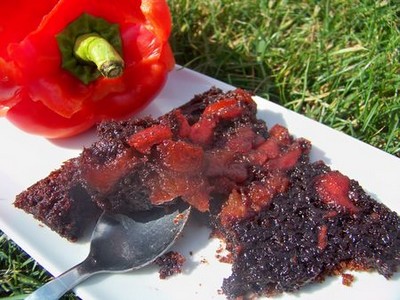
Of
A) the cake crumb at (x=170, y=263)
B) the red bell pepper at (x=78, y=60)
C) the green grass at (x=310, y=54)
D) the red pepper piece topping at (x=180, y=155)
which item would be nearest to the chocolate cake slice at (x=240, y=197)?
the red pepper piece topping at (x=180, y=155)

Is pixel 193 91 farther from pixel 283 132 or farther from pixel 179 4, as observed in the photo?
pixel 179 4

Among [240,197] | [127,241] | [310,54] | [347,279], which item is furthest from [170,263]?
[310,54]

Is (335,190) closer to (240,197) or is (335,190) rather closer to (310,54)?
(240,197)

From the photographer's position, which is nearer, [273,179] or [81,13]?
[273,179]

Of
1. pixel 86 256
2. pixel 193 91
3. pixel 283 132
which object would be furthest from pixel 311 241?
pixel 193 91

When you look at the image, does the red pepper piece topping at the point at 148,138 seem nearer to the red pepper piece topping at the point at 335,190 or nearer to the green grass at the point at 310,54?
the red pepper piece topping at the point at 335,190

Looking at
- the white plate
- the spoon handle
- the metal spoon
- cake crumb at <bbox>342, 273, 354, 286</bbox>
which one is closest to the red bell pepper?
the white plate

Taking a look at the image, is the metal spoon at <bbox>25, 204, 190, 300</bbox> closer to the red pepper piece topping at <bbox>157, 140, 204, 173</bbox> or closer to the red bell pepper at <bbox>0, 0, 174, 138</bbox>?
the red pepper piece topping at <bbox>157, 140, 204, 173</bbox>
